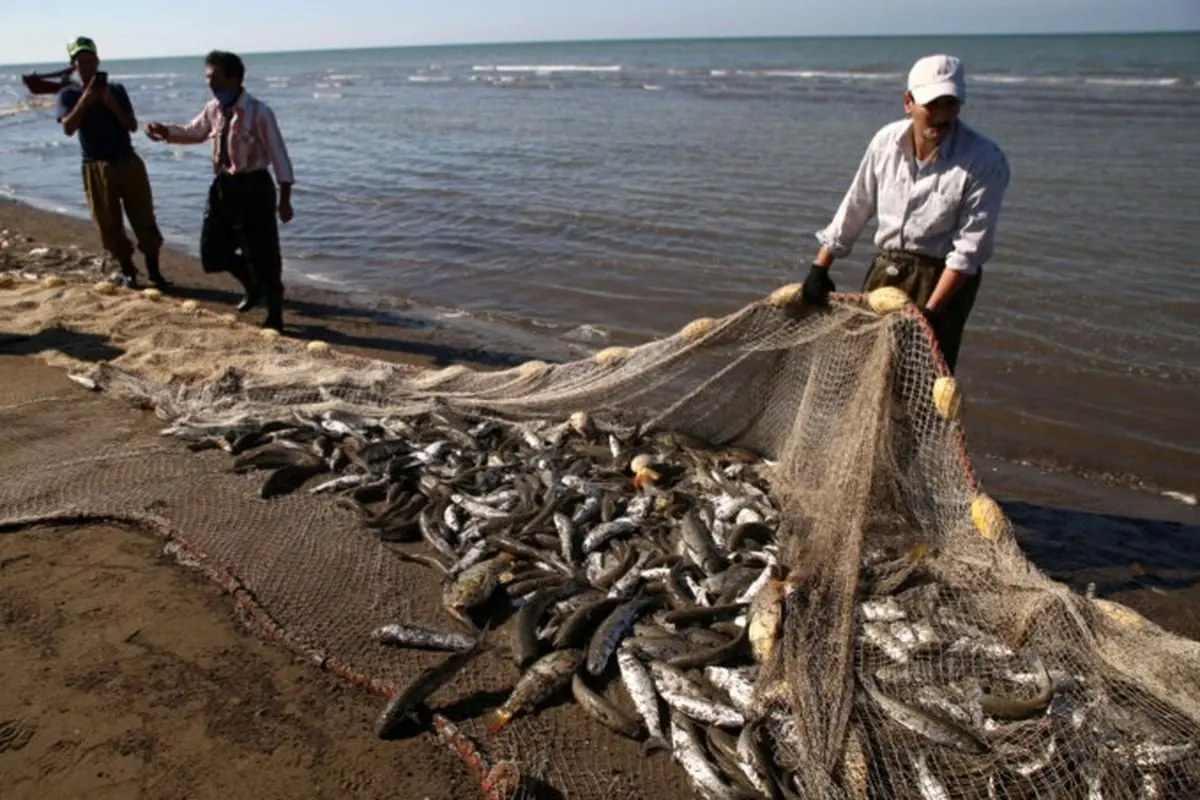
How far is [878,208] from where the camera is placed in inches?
206

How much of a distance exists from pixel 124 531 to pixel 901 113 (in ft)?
89.8

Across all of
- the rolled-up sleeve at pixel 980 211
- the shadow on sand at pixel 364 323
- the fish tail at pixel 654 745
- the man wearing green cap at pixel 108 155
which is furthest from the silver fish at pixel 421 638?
the man wearing green cap at pixel 108 155

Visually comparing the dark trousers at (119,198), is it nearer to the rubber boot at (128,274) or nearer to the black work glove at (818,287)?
the rubber boot at (128,274)

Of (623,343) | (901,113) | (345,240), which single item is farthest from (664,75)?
(623,343)

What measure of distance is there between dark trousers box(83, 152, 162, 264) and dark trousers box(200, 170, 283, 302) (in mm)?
1885

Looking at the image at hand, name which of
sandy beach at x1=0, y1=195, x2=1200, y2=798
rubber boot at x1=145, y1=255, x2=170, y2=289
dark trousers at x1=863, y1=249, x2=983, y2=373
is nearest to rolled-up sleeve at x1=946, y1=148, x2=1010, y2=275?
dark trousers at x1=863, y1=249, x2=983, y2=373

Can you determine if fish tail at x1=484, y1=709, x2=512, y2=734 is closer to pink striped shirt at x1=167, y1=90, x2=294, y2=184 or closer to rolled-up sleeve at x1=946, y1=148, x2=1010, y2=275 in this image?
rolled-up sleeve at x1=946, y1=148, x2=1010, y2=275

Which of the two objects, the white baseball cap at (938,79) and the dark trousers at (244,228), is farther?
the dark trousers at (244,228)

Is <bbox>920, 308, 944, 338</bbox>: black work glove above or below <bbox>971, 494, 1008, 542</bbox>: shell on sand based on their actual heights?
above

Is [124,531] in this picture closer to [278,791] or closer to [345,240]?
[278,791]

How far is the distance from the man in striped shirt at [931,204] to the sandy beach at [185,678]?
221 cm

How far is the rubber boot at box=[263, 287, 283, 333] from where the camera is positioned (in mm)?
9266

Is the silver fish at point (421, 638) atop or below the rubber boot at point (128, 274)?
below

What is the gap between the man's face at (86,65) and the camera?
9.05 meters
